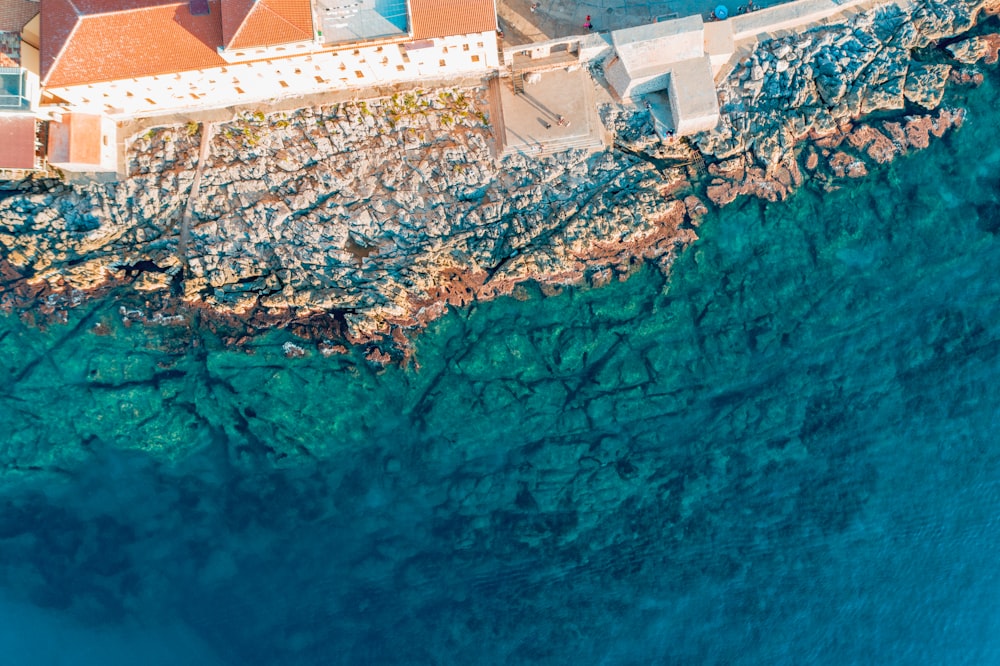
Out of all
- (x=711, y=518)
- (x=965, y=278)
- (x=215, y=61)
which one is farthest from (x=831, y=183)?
(x=215, y=61)

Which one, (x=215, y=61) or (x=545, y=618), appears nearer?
(x=215, y=61)

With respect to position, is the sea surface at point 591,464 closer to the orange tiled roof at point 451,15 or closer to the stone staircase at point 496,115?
the stone staircase at point 496,115

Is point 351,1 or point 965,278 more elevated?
point 351,1

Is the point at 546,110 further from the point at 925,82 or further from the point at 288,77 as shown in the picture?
the point at 925,82

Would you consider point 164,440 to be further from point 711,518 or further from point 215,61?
point 711,518

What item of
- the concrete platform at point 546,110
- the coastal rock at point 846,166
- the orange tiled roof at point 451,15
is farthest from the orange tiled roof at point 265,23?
the coastal rock at point 846,166

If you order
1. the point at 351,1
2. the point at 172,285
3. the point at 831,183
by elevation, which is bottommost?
the point at 172,285

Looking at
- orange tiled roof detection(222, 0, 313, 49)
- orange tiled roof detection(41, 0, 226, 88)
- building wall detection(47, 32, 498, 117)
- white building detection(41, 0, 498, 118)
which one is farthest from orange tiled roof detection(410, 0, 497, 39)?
orange tiled roof detection(41, 0, 226, 88)
